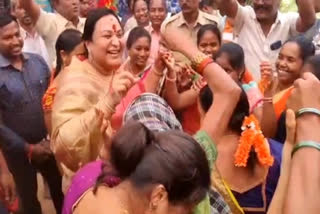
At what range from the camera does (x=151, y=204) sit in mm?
1428

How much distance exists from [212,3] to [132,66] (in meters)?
2.46

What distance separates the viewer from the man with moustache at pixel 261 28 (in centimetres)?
436

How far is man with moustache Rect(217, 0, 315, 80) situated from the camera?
4359mm

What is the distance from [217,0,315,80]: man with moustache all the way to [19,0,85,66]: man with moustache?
4.29ft

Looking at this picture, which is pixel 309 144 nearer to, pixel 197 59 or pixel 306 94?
pixel 306 94

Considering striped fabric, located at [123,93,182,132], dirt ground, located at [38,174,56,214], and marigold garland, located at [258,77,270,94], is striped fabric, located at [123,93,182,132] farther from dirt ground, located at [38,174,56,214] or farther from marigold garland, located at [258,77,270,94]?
dirt ground, located at [38,174,56,214]

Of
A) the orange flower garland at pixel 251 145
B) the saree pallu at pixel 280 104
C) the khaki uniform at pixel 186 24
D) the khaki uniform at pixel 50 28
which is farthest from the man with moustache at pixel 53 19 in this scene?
the orange flower garland at pixel 251 145

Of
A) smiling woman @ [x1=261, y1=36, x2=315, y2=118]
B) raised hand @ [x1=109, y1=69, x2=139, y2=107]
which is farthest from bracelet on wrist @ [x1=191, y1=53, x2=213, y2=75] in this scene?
smiling woman @ [x1=261, y1=36, x2=315, y2=118]

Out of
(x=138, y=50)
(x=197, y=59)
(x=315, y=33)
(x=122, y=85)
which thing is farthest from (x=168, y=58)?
(x=315, y=33)

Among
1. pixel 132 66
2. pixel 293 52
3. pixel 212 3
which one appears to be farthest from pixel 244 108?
pixel 212 3

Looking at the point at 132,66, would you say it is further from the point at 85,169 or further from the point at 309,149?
the point at 309,149

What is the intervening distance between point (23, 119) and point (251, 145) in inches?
79.8

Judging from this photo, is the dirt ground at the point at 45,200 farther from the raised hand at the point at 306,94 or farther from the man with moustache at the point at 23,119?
the raised hand at the point at 306,94

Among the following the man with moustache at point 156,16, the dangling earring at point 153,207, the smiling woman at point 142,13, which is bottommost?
the smiling woman at point 142,13
